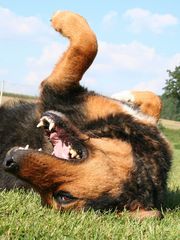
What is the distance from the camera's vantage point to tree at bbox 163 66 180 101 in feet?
208

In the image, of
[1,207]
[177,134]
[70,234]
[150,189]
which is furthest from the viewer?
[177,134]

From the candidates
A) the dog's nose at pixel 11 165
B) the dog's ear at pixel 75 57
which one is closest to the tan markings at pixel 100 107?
the dog's ear at pixel 75 57

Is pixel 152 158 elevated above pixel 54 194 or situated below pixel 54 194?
above

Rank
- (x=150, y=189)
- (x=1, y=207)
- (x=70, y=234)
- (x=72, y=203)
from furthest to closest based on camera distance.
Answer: (x=150, y=189)
(x=72, y=203)
(x=1, y=207)
(x=70, y=234)

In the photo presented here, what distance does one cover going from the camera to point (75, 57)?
4.65 meters

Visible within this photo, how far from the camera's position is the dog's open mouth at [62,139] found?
3830mm

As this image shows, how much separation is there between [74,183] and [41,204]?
399 mm

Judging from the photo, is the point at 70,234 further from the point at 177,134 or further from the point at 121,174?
the point at 177,134

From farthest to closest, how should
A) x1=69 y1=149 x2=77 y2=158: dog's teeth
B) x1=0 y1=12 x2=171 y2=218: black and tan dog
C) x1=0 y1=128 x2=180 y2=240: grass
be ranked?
x1=69 y1=149 x2=77 y2=158: dog's teeth
x1=0 y1=12 x2=171 y2=218: black and tan dog
x1=0 y1=128 x2=180 y2=240: grass

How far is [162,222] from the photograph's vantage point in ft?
12.3

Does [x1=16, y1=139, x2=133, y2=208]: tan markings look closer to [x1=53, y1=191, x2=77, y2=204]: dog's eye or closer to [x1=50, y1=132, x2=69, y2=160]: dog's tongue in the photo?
[x1=53, y1=191, x2=77, y2=204]: dog's eye

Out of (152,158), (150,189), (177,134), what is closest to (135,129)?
(152,158)

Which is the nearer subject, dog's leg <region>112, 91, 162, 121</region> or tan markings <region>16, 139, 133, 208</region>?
tan markings <region>16, 139, 133, 208</region>

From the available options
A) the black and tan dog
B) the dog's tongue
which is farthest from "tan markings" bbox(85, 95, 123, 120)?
the dog's tongue
